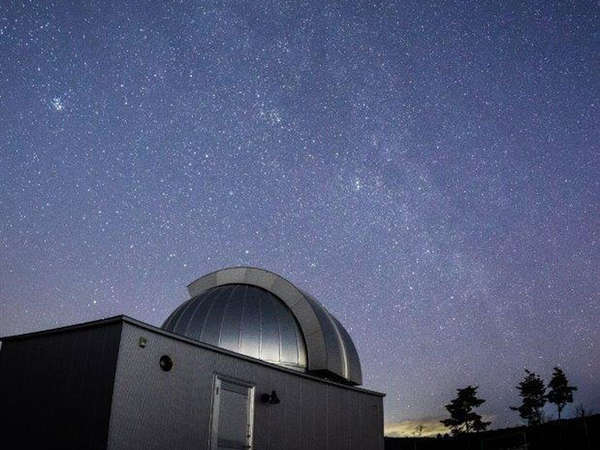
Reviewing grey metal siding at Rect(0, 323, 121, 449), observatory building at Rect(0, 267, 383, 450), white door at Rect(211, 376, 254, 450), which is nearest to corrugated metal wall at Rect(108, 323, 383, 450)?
observatory building at Rect(0, 267, 383, 450)

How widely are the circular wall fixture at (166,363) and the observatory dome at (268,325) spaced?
3.59 metres

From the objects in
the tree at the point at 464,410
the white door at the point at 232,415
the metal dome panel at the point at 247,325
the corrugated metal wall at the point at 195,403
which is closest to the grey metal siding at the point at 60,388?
the corrugated metal wall at the point at 195,403

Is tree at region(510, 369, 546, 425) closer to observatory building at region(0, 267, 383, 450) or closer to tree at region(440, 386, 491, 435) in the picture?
tree at region(440, 386, 491, 435)

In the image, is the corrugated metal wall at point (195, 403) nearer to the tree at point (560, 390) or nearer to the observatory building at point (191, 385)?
the observatory building at point (191, 385)

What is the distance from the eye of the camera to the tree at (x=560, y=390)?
42312 mm

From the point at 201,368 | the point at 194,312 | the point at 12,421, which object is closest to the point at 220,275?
the point at 194,312

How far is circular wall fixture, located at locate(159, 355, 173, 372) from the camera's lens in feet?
28.9

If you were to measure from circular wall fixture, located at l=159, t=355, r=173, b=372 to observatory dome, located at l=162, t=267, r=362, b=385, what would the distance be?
3.59m

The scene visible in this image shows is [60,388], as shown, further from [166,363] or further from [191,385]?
[191,385]

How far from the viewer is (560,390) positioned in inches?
1676

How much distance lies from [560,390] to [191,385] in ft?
138

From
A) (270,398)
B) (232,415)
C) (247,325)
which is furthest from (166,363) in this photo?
(247,325)

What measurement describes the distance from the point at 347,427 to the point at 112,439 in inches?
281

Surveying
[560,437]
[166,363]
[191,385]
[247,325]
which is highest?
[247,325]
